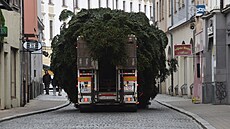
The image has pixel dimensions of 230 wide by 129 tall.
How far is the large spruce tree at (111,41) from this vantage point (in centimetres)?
2606

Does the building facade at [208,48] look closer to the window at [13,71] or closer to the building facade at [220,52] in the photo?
the building facade at [220,52]

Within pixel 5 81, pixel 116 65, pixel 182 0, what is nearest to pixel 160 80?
pixel 116 65

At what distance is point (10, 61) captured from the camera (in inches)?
1209

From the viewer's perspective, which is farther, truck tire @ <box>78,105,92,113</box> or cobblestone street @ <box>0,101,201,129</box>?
truck tire @ <box>78,105,92,113</box>

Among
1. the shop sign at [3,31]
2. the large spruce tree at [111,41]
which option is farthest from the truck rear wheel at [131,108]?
the shop sign at [3,31]

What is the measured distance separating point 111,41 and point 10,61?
6.83 m

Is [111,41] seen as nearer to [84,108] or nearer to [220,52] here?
[84,108]

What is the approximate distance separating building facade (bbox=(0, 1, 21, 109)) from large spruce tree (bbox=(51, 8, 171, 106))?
7.82 feet

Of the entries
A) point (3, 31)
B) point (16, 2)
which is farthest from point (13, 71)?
point (3, 31)

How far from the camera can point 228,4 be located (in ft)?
98.4

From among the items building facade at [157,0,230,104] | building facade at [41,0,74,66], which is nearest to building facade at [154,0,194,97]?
building facade at [157,0,230,104]

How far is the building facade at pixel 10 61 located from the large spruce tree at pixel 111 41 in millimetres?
2382

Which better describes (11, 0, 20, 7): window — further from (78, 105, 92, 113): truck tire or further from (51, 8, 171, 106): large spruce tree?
(78, 105, 92, 113): truck tire

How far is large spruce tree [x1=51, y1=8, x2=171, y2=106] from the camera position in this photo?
A: 85.5 feet
